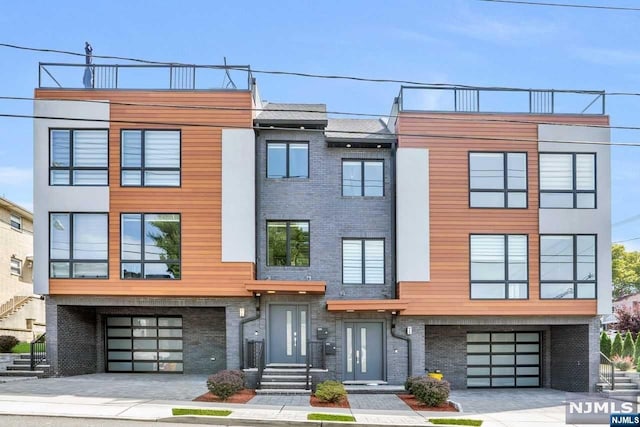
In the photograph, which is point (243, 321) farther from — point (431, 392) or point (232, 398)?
point (431, 392)

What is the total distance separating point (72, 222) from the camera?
1783 centimetres

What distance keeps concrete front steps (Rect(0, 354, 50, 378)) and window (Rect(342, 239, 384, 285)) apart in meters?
9.47

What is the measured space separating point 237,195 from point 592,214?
11.1 metres

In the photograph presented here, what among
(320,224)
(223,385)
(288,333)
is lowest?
(223,385)

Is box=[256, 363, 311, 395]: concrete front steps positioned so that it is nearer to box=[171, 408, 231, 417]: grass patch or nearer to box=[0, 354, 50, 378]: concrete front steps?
box=[171, 408, 231, 417]: grass patch

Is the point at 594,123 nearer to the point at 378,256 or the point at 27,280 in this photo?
the point at 378,256

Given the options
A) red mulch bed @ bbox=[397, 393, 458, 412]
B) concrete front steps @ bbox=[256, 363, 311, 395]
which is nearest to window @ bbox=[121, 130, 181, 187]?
concrete front steps @ bbox=[256, 363, 311, 395]

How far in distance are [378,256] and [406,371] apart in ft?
12.1

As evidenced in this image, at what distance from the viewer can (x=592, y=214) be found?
18.5m

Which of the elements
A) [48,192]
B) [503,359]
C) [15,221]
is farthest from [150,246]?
[15,221]

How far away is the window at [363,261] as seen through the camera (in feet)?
62.7

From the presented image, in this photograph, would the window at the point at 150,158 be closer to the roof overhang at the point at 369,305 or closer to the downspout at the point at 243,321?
the downspout at the point at 243,321

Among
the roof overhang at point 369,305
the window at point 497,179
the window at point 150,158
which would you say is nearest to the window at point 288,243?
the roof overhang at point 369,305

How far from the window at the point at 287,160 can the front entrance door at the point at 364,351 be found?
514 centimetres
